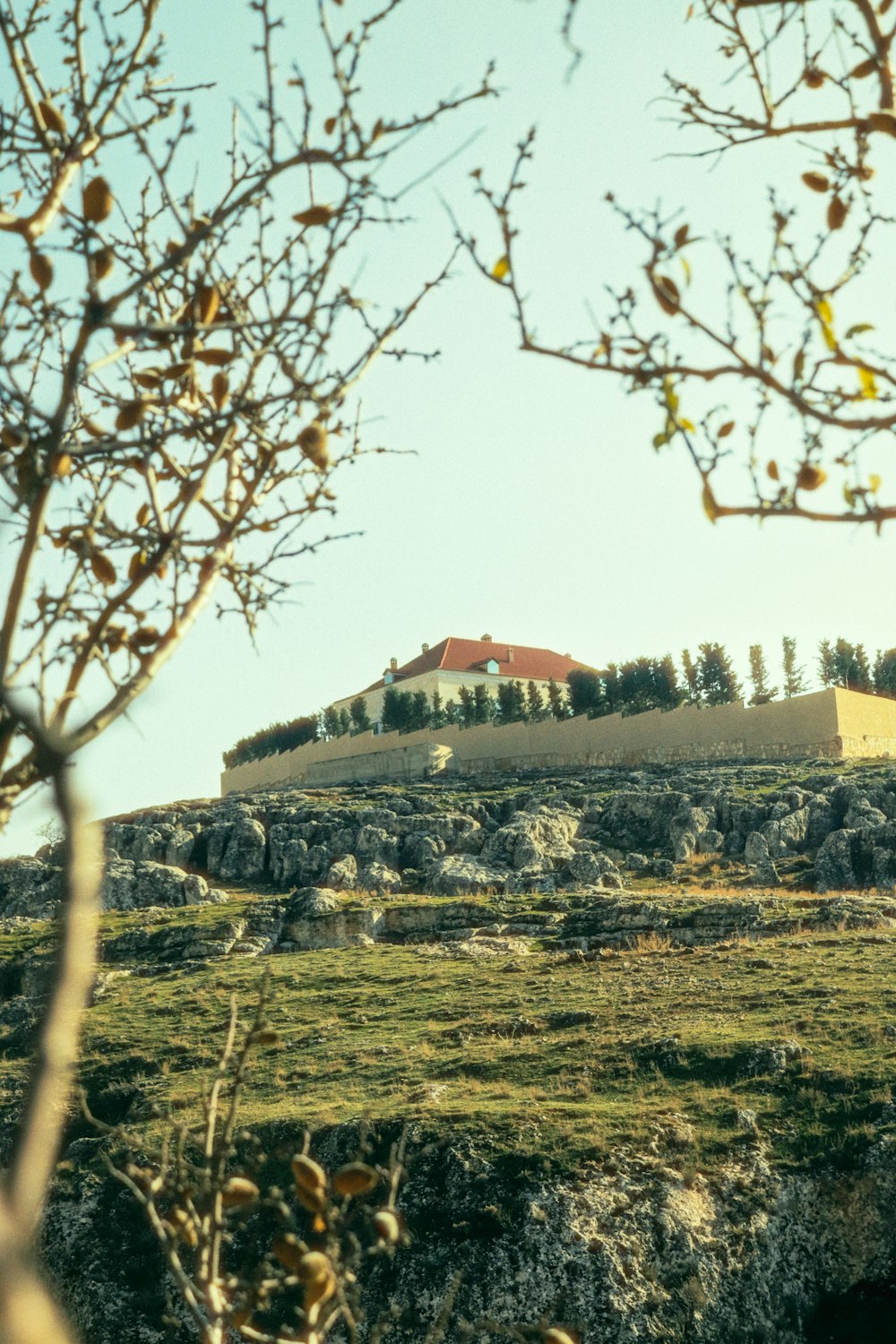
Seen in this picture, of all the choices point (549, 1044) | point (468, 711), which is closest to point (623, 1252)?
point (549, 1044)

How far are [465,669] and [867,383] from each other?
88819 millimetres

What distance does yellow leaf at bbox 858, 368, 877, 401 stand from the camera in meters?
3.10

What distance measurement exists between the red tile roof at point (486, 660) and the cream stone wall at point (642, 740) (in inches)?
576

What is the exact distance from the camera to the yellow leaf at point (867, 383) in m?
3.10

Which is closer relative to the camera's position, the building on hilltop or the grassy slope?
the grassy slope

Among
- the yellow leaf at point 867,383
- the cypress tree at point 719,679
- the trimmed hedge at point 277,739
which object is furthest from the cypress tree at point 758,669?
the yellow leaf at point 867,383

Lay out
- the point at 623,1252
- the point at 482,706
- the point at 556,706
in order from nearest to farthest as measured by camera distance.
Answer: the point at 623,1252 → the point at 556,706 → the point at 482,706

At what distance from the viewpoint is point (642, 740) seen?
65.6 m

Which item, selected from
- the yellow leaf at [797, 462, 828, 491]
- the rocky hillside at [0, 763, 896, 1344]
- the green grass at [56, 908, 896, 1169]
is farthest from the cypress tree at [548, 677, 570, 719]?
the yellow leaf at [797, 462, 828, 491]

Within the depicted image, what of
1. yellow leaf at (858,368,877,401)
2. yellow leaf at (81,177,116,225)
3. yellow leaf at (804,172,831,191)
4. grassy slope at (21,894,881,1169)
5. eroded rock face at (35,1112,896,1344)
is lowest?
eroded rock face at (35,1112,896,1344)

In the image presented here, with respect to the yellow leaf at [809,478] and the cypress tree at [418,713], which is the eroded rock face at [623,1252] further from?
the cypress tree at [418,713]

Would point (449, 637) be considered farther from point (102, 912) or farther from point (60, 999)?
point (60, 999)

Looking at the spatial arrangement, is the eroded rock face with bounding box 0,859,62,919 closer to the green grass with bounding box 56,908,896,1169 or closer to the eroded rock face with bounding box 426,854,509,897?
the eroded rock face with bounding box 426,854,509,897

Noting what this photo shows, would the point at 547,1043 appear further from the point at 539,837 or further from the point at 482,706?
the point at 482,706
